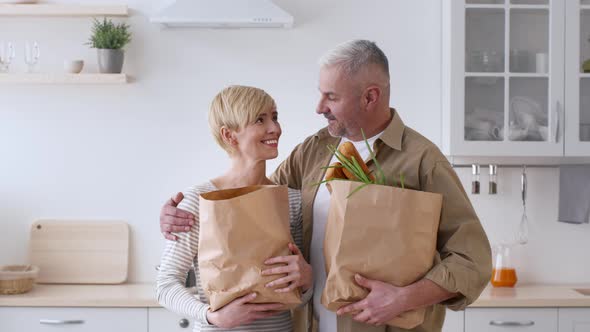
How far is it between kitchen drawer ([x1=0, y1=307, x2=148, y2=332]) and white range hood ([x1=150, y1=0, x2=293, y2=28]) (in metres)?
1.23

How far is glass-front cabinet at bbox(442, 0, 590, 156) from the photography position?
10.8 feet

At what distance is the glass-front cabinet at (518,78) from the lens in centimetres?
329

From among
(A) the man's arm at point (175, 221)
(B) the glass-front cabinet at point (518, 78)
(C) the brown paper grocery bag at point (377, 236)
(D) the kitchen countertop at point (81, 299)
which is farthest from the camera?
(B) the glass-front cabinet at point (518, 78)

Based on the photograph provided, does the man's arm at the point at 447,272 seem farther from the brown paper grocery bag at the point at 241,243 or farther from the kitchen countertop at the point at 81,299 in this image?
the kitchen countertop at the point at 81,299

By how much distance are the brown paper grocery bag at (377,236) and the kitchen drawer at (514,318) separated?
1.56 metres

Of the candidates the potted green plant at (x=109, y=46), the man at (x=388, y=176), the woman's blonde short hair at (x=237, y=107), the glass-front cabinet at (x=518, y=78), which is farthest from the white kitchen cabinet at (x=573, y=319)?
the potted green plant at (x=109, y=46)

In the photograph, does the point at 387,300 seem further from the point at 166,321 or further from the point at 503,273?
the point at 503,273

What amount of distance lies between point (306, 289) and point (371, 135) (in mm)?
454

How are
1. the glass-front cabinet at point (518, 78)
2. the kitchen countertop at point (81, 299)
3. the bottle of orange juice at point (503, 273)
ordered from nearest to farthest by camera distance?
1. the kitchen countertop at point (81, 299)
2. the glass-front cabinet at point (518, 78)
3. the bottle of orange juice at point (503, 273)

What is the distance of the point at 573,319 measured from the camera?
3.14 metres

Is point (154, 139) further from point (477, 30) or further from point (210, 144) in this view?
point (477, 30)

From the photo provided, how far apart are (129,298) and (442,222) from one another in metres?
1.69

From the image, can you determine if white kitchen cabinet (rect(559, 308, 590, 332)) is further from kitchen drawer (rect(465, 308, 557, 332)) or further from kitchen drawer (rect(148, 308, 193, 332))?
kitchen drawer (rect(148, 308, 193, 332))

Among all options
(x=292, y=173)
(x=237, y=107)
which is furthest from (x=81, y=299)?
(x=237, y=107)
